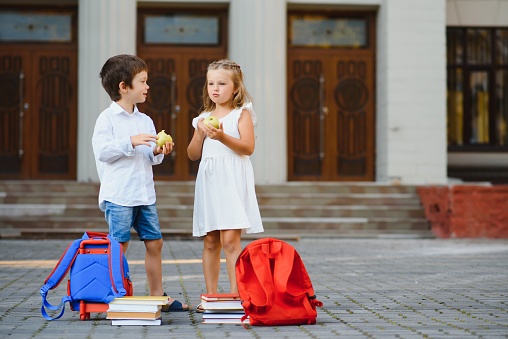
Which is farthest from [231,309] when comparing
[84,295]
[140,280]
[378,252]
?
[378,252]

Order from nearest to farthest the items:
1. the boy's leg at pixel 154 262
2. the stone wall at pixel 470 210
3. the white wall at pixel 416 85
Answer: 1. the boy's leg at pixel 154 262
2. the stone wall at pixel 470 210
3. the white wall at pixel 416 85

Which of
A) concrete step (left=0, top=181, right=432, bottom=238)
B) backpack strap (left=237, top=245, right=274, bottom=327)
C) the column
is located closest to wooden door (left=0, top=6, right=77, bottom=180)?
concrete step (left=0, top=181, right=432, bottom=238)

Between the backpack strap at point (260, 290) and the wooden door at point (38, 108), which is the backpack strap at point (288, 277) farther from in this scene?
the wooden door at point (38, 108)

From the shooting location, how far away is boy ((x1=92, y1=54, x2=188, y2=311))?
660 centimetres

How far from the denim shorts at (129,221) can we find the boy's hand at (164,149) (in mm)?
422

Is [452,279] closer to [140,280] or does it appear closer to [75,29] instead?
[140,280]

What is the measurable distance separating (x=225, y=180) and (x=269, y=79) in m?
12.8

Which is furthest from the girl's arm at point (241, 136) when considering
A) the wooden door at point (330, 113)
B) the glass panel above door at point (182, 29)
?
the glass panel above door at point (182, 29)

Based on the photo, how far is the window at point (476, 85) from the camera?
72.2 feet

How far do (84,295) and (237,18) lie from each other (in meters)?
13.8

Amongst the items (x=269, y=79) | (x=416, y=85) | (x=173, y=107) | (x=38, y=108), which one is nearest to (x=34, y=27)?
(x=38, y=108)

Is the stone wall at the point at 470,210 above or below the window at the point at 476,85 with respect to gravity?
below

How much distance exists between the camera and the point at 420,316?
6.57 m

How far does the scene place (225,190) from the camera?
6.72m
